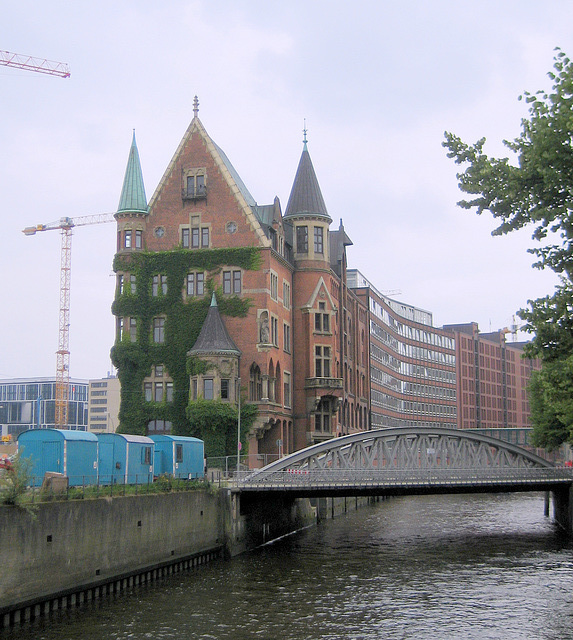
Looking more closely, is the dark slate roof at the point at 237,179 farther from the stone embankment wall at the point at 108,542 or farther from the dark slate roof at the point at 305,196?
the stone embankment wall at the point at 108,542

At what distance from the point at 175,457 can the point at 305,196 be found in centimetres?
3464

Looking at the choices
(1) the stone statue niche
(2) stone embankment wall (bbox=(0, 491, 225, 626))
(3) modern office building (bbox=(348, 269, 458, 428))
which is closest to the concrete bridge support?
(2) stone embankment wall (bbox=(0, 491, 225, 626))

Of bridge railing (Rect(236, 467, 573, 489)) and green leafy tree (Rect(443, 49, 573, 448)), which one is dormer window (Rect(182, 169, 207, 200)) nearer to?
bridge railing (Rect(236, 467, 573, 489))

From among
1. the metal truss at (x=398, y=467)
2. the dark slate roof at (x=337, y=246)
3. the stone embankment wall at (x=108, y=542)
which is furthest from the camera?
the dark slate roof at (x=337, y=246)

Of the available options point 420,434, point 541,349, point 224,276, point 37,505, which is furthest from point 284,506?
point 541,349

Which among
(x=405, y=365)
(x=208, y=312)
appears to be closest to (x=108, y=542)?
(x=208, y=312)

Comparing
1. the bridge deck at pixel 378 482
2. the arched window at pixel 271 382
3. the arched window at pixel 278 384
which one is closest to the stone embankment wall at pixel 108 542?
the bridge deck at pixel 378 482

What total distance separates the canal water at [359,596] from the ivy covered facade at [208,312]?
1573 centimetres

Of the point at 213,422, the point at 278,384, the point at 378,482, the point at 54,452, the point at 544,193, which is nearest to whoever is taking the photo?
the point at 544,193

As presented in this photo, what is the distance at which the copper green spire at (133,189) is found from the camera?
81.5 metres

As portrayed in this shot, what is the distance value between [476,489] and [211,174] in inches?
1351

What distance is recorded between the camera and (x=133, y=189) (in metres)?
82.2

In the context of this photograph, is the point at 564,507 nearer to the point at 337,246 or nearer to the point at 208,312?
the point at 208,312

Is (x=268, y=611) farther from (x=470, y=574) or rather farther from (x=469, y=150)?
(x=469, y=150)
